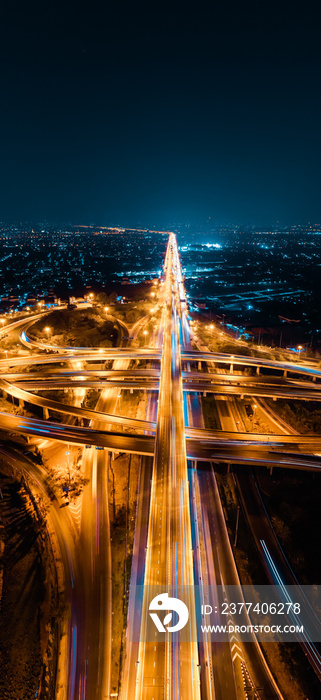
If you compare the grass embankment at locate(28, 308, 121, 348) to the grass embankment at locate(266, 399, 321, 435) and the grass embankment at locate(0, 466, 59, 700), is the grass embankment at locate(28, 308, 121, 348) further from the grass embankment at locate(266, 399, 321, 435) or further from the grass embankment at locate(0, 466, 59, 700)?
the grass embankment at locate(0, 466, 59, 700)

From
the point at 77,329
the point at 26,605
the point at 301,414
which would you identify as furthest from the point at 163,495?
the point at 77,329

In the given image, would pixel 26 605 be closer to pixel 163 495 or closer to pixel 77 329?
pixel 163 495

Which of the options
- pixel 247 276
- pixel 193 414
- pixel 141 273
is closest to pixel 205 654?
pixel 193 414

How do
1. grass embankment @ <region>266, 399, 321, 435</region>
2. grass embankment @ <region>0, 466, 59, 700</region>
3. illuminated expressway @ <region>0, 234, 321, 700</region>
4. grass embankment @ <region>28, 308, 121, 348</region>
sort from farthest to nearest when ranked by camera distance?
grass embankment @ <region>28, 308, 121, 348</region> < grass embankment @ <region>266, 399, 321, 435</region> < grass embankment @ <region>0, 466, 59, 700</region> < illuminated expressway @ <region>0, 234, 321, 700</region>

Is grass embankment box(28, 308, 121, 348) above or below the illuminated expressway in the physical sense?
above

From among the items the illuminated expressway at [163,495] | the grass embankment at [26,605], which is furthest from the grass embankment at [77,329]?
the grass embankment at [26,605]

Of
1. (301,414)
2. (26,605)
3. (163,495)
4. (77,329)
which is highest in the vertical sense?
(77,329)

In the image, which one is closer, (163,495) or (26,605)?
(26,605)

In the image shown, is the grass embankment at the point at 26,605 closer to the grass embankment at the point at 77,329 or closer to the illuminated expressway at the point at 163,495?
the illuminated expressway at the point at 163,495

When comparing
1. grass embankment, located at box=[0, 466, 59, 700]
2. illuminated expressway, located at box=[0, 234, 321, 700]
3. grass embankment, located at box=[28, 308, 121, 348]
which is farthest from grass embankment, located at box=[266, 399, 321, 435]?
grass embankment, located at box=[28, 308, 121, 348]
